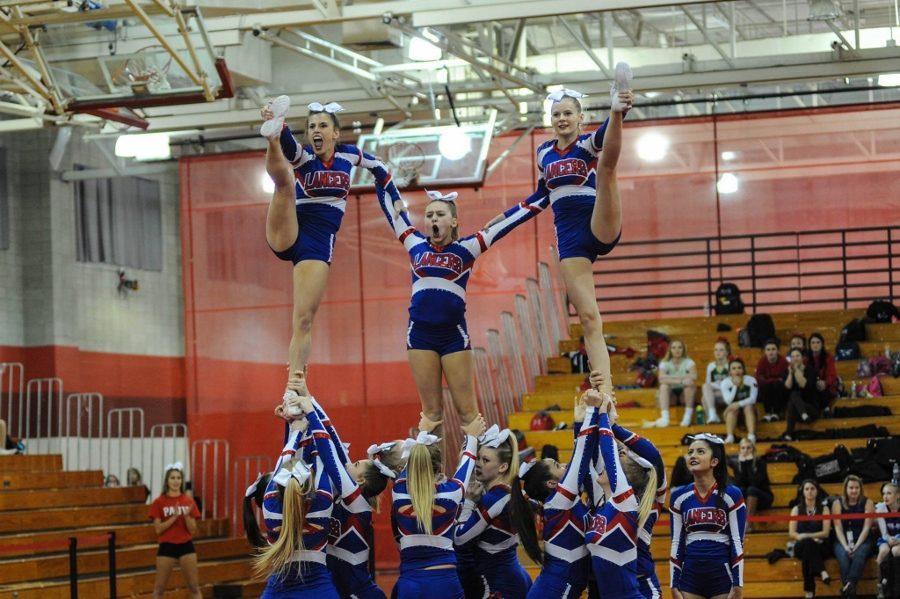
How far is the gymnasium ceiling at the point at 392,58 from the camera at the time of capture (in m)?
13.0

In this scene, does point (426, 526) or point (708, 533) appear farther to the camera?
point (708, 533)

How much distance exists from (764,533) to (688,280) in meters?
5.23

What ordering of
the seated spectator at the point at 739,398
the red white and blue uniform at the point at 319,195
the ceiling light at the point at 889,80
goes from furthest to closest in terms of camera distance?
the ceiling light at the point at 889,80
the seated spectator at the point at 739,398
the red white and blue uniform at the point at 319,195

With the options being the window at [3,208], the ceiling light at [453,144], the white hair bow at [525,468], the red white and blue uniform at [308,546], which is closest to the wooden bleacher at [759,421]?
the ceiling light at [453,144]

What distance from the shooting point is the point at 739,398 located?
14.7 m

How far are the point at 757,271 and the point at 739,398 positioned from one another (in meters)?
5.26

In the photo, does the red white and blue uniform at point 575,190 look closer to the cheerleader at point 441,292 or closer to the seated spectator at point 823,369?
the cheerleader at point 441,292

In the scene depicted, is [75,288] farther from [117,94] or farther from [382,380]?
[117,94]

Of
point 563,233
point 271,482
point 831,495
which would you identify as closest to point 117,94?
point 563,233

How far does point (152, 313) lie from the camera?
21.3 metres

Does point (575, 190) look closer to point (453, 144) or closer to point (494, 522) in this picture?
point (494, 522)

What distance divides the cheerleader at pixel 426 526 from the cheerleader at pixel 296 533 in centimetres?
38

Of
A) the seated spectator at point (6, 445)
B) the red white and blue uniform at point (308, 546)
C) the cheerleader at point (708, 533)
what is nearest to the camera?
the red white and blue uniform at point (308, 546)

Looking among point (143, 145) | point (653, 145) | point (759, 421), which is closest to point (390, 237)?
point (653, 145)
